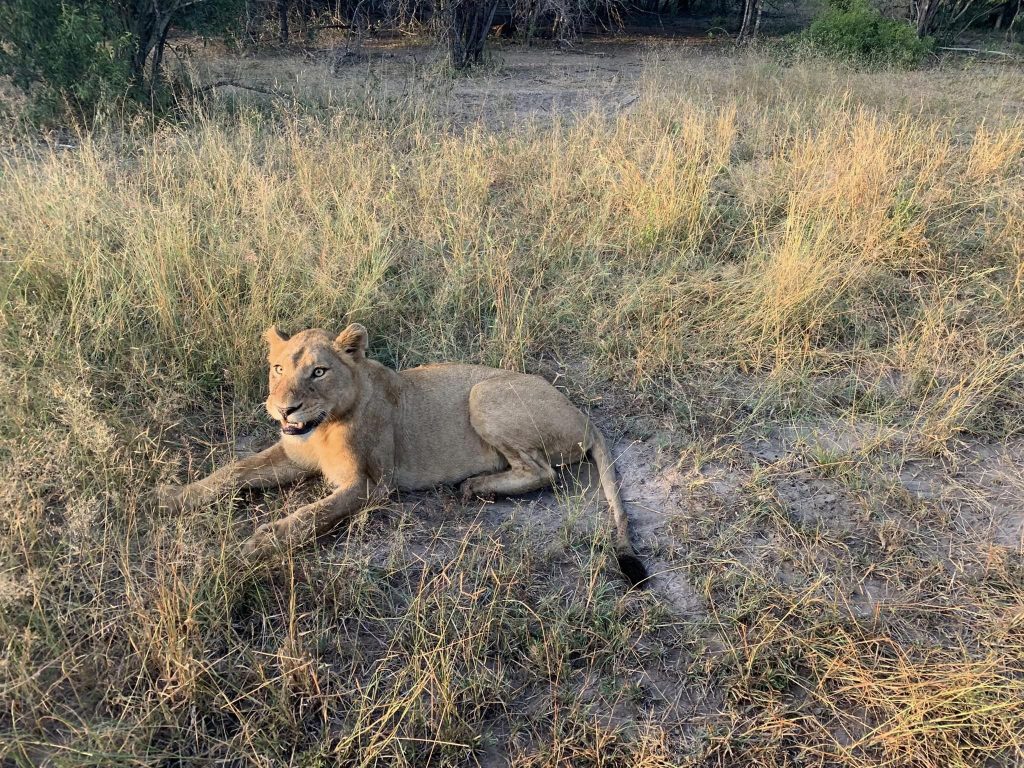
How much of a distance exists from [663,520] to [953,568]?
122 cm

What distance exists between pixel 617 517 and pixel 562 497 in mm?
436

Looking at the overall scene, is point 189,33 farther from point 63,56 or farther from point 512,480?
point 512,480

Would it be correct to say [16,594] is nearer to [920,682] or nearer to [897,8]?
[920,682]

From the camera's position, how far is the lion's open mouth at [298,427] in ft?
10.9

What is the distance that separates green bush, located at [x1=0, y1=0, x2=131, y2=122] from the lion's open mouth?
5671 millimetres

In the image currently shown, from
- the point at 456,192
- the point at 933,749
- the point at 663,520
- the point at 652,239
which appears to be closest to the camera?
the point at 933,749

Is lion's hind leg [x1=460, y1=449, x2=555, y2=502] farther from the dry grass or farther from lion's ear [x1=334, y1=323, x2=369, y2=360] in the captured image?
lion's ear [x1=334, y1=323, x2=369, y2=360]

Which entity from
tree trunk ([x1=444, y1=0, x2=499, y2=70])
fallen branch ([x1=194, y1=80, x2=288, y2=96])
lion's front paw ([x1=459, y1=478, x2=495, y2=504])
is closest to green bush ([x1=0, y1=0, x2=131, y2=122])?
fallen branch ([x1=194, y1=80, x2=288, y2=96])

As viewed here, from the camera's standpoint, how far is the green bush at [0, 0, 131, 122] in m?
7.32

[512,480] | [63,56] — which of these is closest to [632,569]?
[512,480]

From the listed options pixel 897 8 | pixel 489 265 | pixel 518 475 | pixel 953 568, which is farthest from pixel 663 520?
pixel 897 8

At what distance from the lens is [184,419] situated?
387cm

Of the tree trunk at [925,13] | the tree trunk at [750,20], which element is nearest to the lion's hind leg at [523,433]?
the tree trunk at [750,20]

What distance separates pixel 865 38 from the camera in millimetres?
13656
